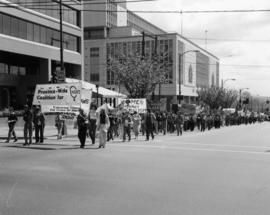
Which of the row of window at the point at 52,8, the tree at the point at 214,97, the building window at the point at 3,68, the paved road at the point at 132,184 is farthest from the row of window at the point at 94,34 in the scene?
the paved road at the point at 132,184

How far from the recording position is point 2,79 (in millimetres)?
43875

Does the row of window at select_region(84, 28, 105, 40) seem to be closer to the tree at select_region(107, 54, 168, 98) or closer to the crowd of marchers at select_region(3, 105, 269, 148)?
the tree at select_region(107, 54, 168, 98)

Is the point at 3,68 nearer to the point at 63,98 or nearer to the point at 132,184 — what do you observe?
the point at 63,98

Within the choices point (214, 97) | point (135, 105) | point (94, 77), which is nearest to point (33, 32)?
point (135, 105)

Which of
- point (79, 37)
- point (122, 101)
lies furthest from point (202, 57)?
point (122, 101)

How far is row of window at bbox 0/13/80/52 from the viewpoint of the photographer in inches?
1587

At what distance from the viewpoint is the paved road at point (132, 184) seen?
6.80 meters

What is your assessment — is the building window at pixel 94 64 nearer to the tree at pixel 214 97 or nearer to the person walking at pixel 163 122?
the tree at pixel 214 97

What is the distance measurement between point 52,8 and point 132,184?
135ft

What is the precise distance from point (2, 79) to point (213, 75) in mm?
96265

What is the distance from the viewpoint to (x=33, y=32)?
44438mm

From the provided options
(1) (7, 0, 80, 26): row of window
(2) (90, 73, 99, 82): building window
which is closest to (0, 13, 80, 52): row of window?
(1) (7, 0, 80, 26): row of window

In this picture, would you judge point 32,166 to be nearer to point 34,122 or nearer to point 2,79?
point 34,122

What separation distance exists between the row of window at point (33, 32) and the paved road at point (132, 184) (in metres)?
28.7
